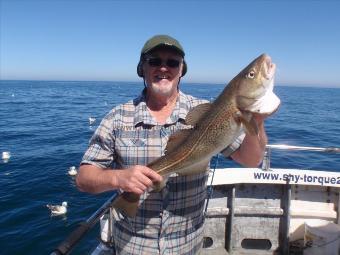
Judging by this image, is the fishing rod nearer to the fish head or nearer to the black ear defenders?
the black ear defenders

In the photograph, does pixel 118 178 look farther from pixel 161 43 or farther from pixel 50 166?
pixel 50 166

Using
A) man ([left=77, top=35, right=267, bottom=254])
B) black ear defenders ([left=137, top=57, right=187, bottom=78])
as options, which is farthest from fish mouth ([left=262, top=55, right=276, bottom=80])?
black ear defenders ([left=137, top=57, right=187, bottom=78])

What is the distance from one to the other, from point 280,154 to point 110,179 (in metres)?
16.7

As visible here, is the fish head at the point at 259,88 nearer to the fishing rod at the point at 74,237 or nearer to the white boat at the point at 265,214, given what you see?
the fishing rod at the point at 74,237

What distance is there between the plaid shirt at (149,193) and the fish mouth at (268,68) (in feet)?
2.56

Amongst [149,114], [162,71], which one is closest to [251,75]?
[162,71]

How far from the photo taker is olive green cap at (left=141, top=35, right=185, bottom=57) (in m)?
3.37

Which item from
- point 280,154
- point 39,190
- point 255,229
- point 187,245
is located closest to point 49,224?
point 39,190

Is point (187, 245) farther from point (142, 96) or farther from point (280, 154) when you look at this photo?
point (280, 154)

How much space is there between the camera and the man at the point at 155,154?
131 inches

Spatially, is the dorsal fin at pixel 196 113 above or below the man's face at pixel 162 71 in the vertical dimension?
below

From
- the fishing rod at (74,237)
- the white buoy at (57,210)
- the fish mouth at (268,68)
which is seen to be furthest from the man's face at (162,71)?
the white buoy at (57,210)

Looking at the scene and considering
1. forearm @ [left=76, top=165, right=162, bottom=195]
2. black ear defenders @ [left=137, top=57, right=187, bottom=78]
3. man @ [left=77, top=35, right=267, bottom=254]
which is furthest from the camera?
black ear defenders @ [left=137, top=57, right=187, bottom=78]

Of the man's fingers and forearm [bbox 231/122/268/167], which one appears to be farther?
forearm [bbox 231/122/268/167]
